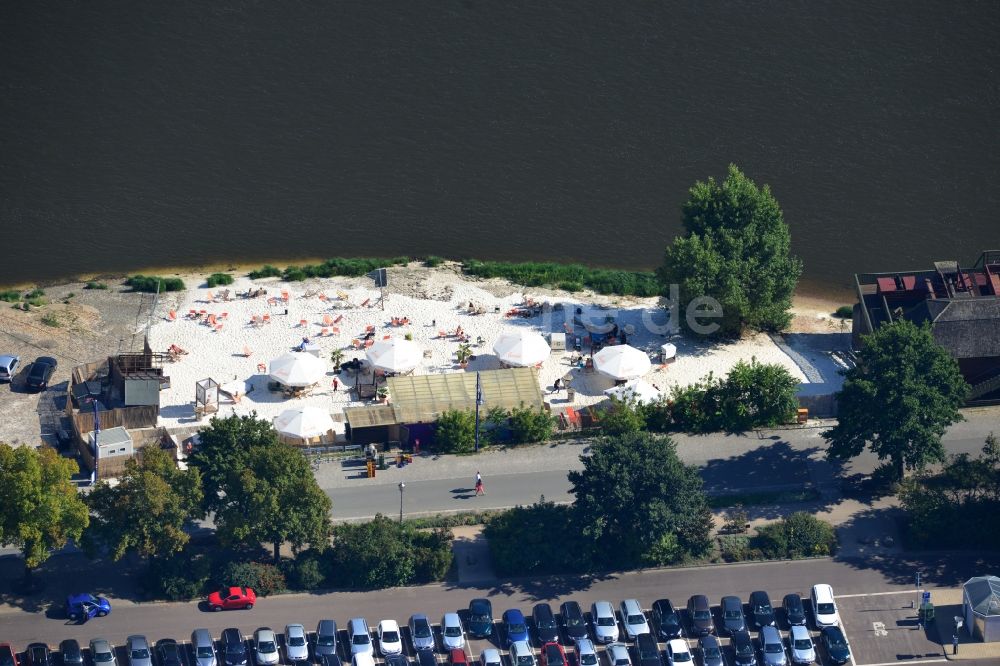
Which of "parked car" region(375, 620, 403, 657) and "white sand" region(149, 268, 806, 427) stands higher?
"white sand" region(149, 268, 806, 427)

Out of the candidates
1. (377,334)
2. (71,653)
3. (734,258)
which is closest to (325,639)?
(71,653)

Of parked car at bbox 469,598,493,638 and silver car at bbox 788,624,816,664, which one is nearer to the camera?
silver car at bbox 788,624,816,664

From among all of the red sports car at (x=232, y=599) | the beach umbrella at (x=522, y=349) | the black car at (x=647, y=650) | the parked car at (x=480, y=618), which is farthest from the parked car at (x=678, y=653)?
the beach umbrella at (x=522, y=349)

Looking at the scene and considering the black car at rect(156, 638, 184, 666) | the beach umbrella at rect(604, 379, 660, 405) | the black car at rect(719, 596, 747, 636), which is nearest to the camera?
the black car at rect(156, 638, 184, 666)

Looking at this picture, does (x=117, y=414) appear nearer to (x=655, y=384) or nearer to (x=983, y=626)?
(x=655, y=384)

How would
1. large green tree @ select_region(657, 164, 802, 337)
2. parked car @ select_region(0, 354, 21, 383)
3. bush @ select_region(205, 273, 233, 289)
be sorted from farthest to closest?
bush @ select_region(205, 273, 233, 289), large green tree @ select_region(657, 164, 802, 337), parked car @ select_region(0, 354, 21, 383)

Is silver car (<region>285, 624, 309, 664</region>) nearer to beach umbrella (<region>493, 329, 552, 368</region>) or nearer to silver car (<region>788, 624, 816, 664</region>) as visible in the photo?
silver car (<region>788, 624, 816, 664</region>)

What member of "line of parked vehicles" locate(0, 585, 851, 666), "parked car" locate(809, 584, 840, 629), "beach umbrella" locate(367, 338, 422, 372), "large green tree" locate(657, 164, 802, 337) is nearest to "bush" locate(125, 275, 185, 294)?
"beach umbrella" locate(367, 338, 422, 372)

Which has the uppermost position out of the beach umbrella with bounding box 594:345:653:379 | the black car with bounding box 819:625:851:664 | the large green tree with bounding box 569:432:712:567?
the beach umbrella with bounding box 594:345:653:379
